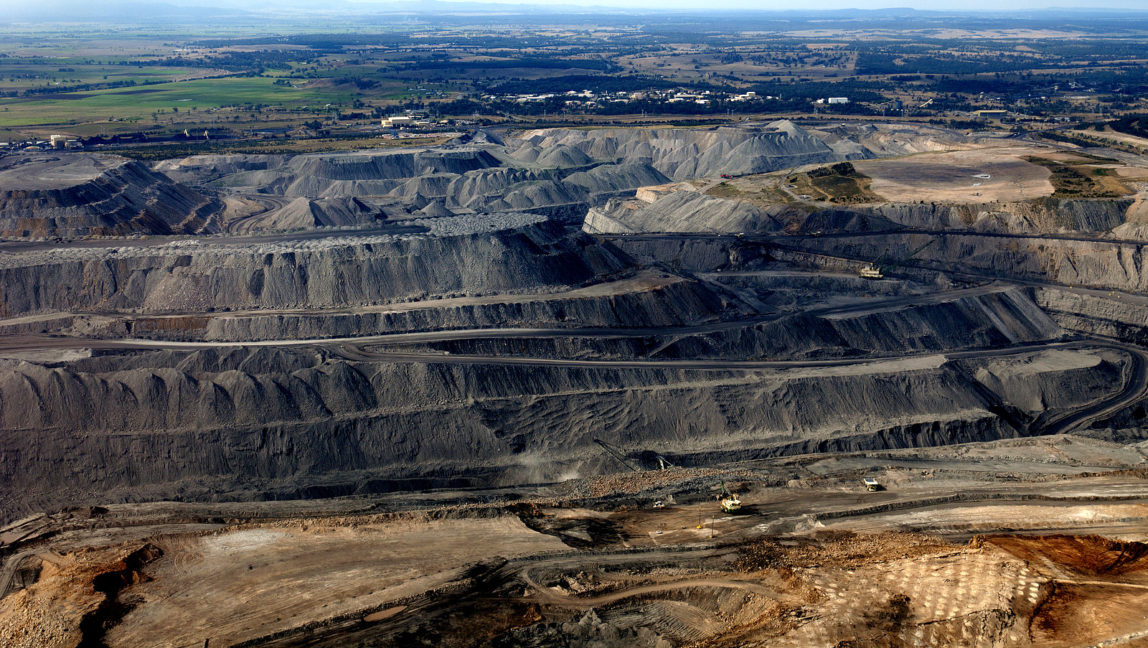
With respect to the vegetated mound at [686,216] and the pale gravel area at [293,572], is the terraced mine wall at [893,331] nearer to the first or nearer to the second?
the pale gravel area at [293,572]

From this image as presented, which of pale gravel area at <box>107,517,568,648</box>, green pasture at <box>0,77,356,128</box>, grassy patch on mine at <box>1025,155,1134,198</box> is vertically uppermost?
green pasture at <box>0,77,356,128</box>

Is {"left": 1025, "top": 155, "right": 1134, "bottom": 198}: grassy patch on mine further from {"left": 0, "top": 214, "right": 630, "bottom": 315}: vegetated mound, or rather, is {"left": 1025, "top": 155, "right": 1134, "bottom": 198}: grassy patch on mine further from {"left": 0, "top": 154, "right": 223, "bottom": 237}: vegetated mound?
{"left": 0, "top": 154, "right": 223, "bottom": 237}: vegetated mound

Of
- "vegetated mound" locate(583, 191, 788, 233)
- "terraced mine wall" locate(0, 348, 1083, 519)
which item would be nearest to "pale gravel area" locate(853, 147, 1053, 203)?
"vegetated mound" locate(583, 191, 788, 233)

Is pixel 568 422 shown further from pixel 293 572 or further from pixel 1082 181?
pixel 1082 181

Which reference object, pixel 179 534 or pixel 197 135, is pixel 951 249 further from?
pixel 197 135

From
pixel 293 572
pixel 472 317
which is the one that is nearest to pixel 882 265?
pixel 472 317
